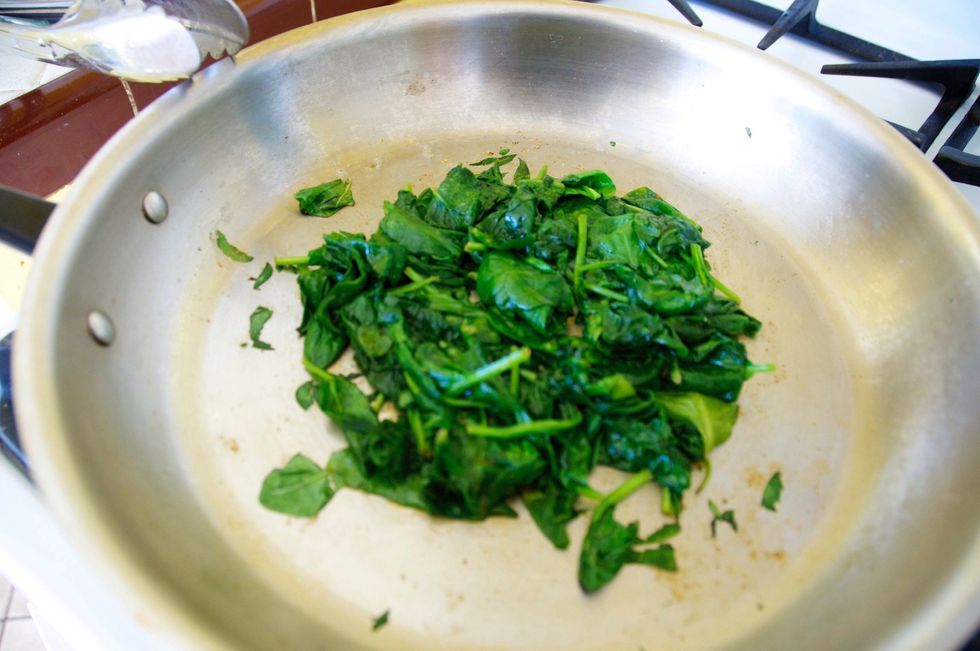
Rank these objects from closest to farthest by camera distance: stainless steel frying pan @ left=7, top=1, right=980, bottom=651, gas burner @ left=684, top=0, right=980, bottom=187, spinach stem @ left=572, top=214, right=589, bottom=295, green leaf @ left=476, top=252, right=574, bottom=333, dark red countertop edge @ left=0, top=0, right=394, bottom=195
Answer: stainless steel frying pan @ left=7, top=1, right=980, bottom=651
green leaf @ left=476, top=252, right=574, bottom=333
spinach stem @ left=572, top=214, right=589, bottom=295
dark red countertop edge @ left=0, top=0, right=394, bottom=195
gas burner @ left=684, top=0, right=980, bottom=187

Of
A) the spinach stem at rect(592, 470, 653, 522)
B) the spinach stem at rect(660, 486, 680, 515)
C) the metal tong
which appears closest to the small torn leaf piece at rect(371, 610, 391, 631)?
the spinach stem at rect(592, 470, 653, 522)

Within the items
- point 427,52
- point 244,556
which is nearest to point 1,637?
point 244,556

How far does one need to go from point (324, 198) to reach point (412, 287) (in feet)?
1.64

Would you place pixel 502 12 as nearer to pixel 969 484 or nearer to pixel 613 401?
pixel 613 401

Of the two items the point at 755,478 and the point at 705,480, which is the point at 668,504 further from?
the point at 755,478

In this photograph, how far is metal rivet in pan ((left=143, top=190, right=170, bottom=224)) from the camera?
1705mm

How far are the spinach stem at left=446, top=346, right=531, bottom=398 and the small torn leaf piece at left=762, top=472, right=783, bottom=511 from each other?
25.7 inches

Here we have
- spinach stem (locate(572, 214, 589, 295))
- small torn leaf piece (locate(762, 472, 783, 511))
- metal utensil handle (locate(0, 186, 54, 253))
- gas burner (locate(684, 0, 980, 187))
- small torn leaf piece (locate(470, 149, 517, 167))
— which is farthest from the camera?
small torn leaf piece (locate(470, 149, 517, 167))

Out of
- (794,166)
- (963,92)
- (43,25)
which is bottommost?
(43,25)

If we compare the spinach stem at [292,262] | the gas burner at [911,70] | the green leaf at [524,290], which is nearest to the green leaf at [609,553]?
the green leaf at [524,290]

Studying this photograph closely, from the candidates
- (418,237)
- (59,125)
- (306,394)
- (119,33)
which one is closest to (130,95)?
(59,125)

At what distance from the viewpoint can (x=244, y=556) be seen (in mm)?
1394

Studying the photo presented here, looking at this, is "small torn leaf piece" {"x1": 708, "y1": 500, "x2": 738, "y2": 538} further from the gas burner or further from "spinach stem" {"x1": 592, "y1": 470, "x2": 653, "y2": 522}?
the gas burner

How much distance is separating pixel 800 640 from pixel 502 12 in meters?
1.99
